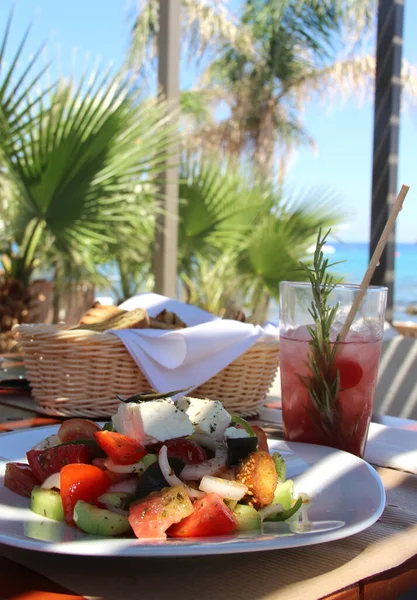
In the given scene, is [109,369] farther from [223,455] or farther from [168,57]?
[168,57]

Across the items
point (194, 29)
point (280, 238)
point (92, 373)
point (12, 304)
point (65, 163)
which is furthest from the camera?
point (194, 29)

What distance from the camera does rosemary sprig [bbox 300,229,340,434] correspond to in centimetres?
96

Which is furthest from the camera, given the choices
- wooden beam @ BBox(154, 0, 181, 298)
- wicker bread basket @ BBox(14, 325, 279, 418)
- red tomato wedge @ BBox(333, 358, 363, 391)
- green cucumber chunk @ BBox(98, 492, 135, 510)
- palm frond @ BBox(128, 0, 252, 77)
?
palm frond @ BBox(128, 0, 252, 77)

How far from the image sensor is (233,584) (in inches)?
23.8

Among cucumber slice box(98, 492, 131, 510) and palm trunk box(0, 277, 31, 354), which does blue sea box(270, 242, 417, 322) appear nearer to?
palm trunk box(0, 277, 31, 354)

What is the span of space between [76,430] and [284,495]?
0.25m

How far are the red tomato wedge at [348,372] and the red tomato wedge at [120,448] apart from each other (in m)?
0.34

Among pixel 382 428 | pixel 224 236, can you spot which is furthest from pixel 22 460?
pixel 224 236

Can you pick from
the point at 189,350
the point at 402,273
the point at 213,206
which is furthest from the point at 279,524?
the point at 402,273

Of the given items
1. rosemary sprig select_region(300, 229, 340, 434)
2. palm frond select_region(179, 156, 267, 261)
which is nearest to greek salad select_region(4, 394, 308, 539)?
rosemary sprig select_region(300, 229, 340, 434)

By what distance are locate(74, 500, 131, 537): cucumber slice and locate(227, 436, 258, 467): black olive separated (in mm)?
135

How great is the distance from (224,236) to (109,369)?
164 inches

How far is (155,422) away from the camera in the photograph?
733 mm

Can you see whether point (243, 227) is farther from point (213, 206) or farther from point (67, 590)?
point (67, 590)
